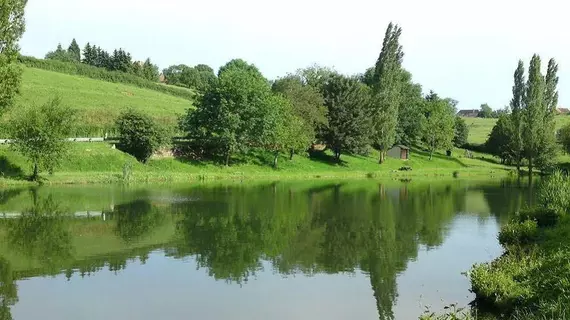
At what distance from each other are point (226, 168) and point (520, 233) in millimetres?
46256

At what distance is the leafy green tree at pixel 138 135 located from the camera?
189ft

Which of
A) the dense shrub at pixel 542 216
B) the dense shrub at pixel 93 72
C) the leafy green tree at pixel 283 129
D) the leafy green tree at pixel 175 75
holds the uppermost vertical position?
the leafy green tree at pixel 175 75

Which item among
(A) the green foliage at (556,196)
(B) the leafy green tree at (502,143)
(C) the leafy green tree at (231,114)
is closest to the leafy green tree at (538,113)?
(B) the leafy green tree at (502,143)

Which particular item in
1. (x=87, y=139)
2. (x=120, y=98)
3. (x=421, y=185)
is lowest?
(x=421, y=185)

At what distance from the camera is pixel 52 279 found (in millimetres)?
18141

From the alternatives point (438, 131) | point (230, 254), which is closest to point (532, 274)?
point (230, 254)

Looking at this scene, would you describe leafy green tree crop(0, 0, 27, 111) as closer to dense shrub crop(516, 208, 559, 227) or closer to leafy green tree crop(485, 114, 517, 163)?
dense shrub crop(516, 208, 559, 227)

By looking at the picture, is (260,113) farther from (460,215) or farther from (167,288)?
(167,288)

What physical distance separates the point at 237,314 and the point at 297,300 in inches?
88.2

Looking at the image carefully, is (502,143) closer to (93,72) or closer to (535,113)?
(535,113)

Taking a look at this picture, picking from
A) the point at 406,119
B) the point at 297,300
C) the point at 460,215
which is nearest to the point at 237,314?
the point at 297,300

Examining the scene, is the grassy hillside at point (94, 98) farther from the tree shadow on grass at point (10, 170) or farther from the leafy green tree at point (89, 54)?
the leafy green tree at point (89, 54)

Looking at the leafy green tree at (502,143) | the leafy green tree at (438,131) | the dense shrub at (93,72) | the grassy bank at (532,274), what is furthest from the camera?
the dense shrub at (93,72)

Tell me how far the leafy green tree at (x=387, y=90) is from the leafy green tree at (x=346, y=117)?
1733mm
